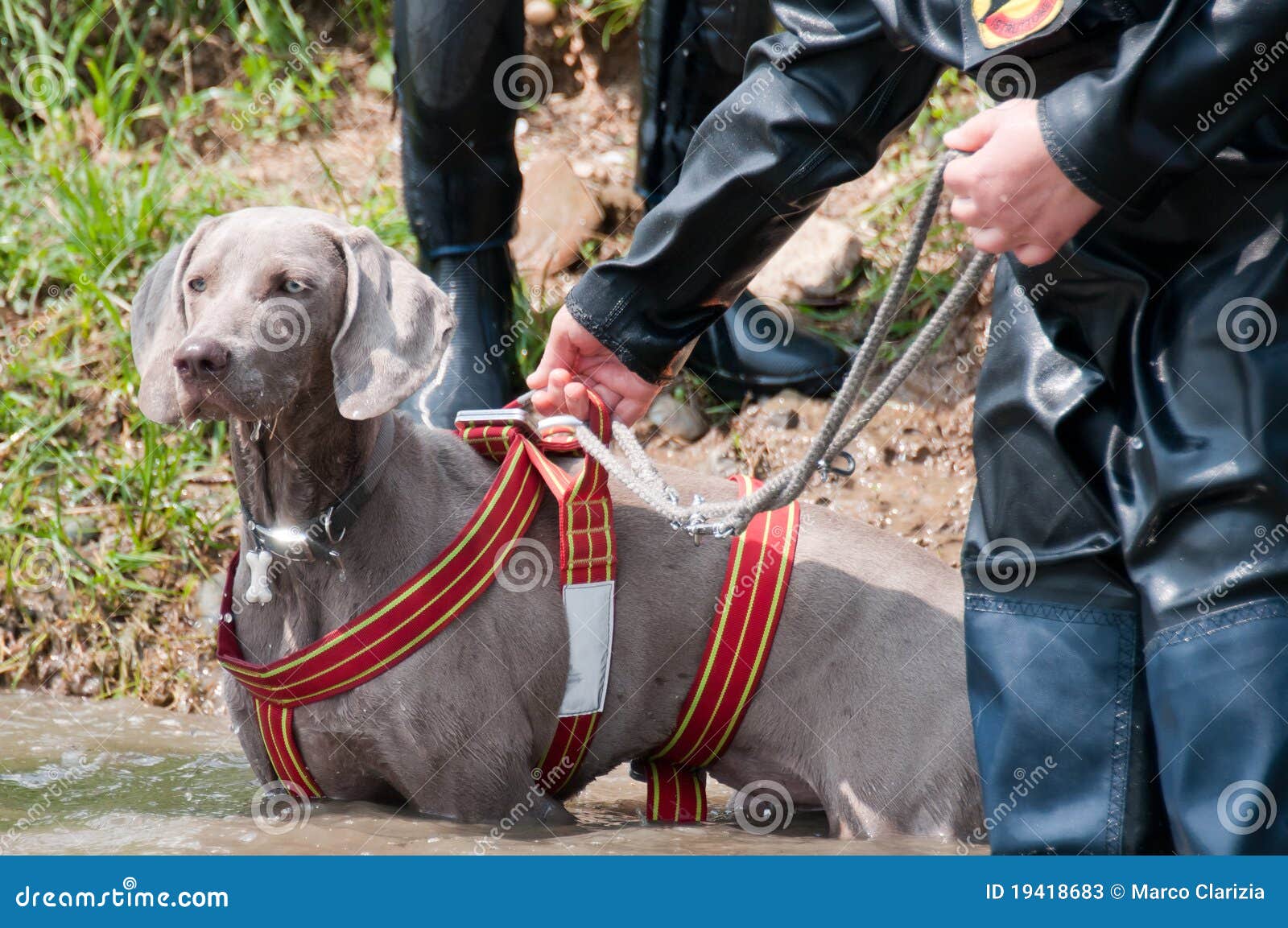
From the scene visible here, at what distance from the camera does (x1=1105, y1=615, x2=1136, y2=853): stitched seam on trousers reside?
6.50 feet

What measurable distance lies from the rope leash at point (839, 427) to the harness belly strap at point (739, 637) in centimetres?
31

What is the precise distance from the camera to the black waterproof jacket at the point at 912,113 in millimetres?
1769

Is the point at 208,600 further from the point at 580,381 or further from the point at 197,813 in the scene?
the point at 580,381

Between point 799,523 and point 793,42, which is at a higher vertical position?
point 793,42

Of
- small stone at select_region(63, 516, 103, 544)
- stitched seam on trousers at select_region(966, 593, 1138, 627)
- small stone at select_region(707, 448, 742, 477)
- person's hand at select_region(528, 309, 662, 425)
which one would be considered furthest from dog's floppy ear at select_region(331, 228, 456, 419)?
small stone at select_region(63, 516, 103, 544)

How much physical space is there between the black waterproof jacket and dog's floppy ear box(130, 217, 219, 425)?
0.69 metres

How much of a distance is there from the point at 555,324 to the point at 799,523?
0.69 metres

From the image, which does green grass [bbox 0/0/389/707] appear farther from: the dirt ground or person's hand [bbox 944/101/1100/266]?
person's hand [bbox 944/101/1100/266]

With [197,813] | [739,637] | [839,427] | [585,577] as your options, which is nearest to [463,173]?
[585,577]

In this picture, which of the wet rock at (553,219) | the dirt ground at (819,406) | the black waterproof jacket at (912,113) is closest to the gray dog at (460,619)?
the black waterproof jacket at (912,113)

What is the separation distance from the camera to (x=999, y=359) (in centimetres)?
213

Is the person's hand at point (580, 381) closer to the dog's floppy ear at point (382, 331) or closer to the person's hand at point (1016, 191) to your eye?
the dog's floppy ear at point (382, 331)
